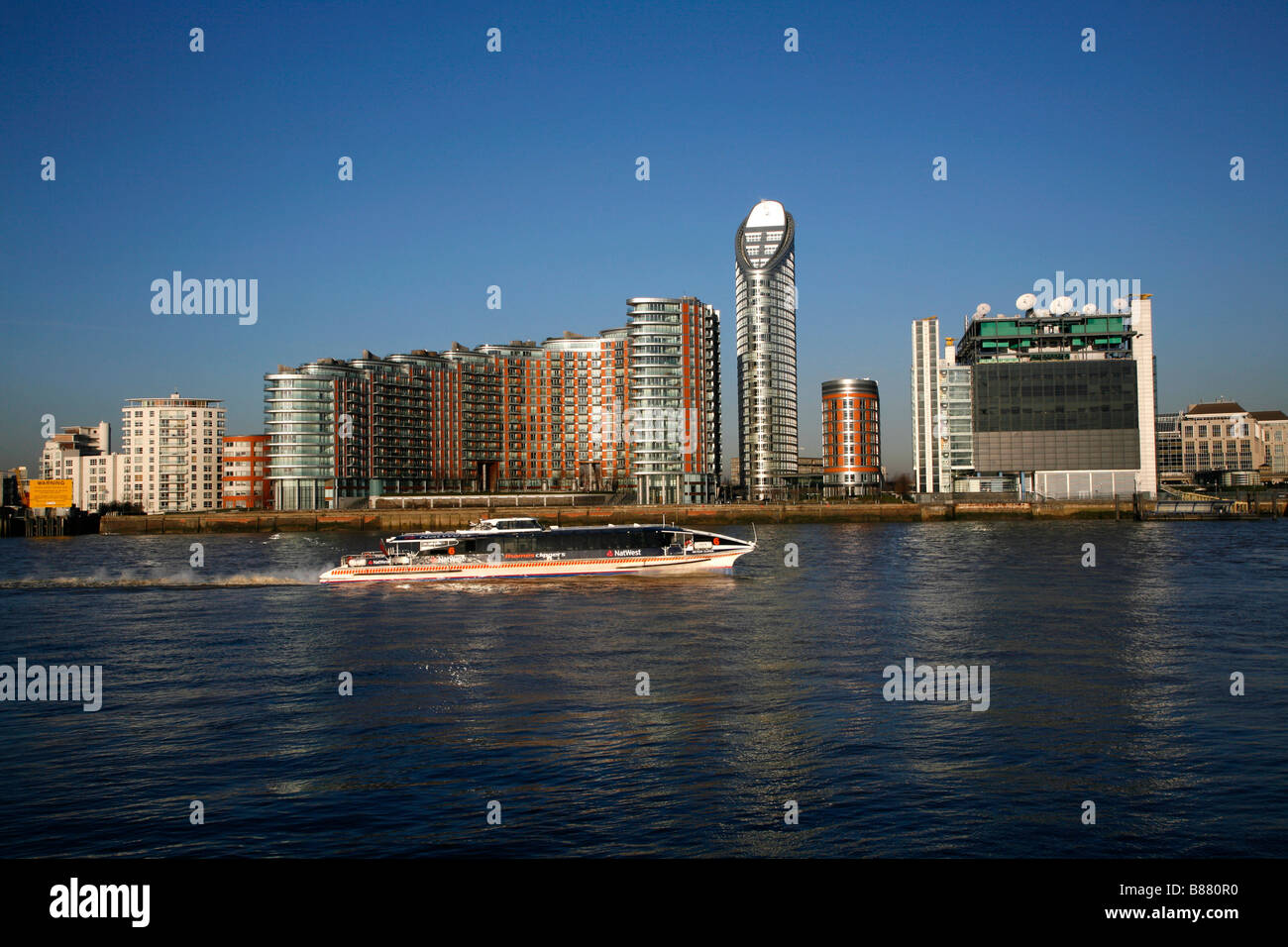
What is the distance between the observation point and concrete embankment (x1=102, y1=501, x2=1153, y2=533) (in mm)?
149750

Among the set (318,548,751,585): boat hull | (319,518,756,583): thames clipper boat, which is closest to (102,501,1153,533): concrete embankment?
(319,518,756,583): thames clipper boat

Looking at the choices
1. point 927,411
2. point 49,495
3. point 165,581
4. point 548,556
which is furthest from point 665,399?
point 165,581

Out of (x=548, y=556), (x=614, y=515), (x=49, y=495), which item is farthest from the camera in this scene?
(x=49, y=495)

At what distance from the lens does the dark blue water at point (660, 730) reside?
16.4 m

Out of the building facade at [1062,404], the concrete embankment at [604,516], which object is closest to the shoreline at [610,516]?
the concrete embankment at [604,516]

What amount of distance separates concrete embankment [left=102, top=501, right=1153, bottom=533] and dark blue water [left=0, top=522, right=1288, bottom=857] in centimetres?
9912

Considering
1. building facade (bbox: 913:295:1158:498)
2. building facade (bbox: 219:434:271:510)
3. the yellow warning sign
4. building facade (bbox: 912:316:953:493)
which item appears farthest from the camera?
building facade (bbox: 219:434:271:510)

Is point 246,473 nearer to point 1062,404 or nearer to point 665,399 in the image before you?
point 665,399

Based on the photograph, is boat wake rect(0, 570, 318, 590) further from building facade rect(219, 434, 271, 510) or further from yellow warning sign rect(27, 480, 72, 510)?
building facade rect(219, 434, 271, 510)

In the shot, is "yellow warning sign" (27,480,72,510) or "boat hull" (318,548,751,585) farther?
"yellow warning sign" (27,480,72,510)

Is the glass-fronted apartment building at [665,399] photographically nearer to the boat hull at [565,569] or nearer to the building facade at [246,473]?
the building facade at [246,473]

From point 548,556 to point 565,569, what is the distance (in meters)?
1.54

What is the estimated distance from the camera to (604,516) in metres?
148
